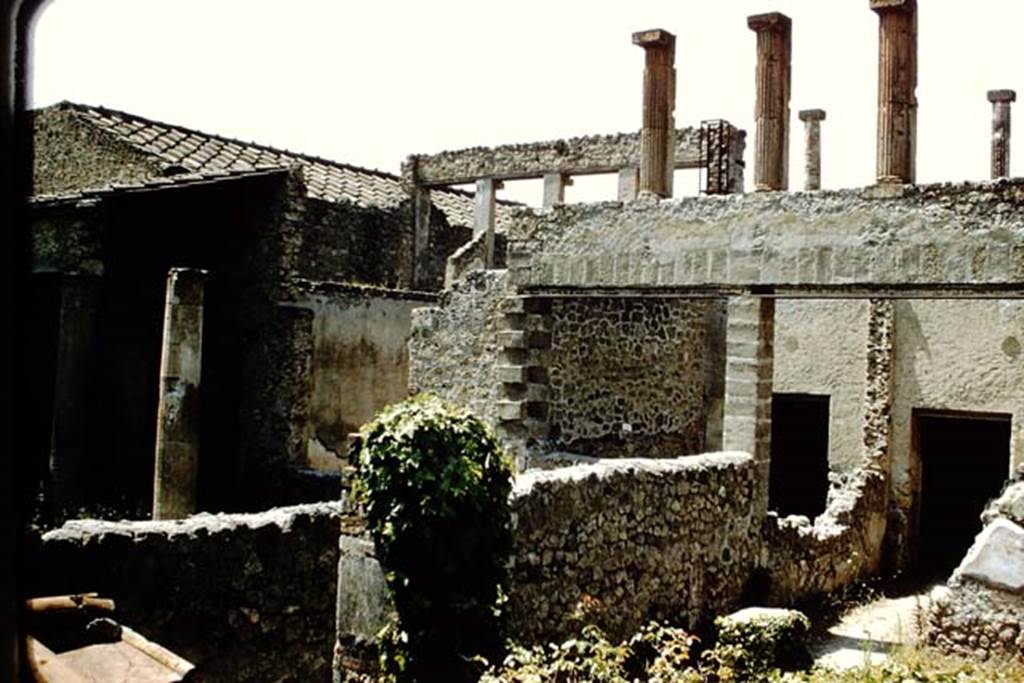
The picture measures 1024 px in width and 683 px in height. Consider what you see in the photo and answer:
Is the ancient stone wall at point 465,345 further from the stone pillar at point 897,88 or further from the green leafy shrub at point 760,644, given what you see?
the green leafy shrub at point 760,644

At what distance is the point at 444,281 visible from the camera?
1825 cm

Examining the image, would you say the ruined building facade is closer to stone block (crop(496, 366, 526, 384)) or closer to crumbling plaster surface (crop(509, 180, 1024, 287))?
crumbling plaster surface (crop(509, 180, 1024, 287))

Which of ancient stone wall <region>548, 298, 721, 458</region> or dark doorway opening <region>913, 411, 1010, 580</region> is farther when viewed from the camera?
dark doorway opening <region>913, 411, 1010, 580</region>

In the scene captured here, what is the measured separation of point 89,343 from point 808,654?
9049 mm

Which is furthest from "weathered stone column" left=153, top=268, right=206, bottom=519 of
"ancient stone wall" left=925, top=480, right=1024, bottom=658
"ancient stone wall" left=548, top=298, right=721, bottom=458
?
"ancient stone wall" left=925, top=480, right=1024, bottom=658

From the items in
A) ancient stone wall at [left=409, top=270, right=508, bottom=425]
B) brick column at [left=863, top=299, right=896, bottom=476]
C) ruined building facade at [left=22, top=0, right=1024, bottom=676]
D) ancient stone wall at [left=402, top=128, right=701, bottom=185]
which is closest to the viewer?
ruined building facade at [left=22, top=0, right=1024, bottom=676]

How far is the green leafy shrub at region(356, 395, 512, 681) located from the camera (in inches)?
227

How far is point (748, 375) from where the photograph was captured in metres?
10.5

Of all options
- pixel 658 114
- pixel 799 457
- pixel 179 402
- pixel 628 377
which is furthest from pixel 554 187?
pixel 179 402

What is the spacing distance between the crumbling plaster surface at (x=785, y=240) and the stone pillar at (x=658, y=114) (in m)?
0.47

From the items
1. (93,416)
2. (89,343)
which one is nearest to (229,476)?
(93,416)

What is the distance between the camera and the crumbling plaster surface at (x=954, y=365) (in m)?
13.1

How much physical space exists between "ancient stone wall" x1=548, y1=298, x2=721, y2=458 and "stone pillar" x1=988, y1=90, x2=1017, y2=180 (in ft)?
29.6

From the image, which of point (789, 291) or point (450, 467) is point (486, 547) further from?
point (789, 291)
